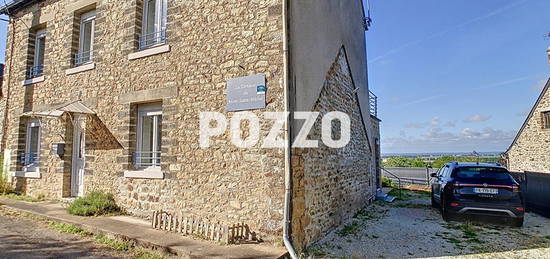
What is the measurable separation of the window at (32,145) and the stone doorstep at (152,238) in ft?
10.6

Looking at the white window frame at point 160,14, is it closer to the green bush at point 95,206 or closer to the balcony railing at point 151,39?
the balcony railing at point 151,39

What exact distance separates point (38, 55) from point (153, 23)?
5399 mm

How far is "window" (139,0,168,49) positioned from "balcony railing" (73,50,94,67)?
218 cm

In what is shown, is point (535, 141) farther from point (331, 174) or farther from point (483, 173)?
point (331, 174)

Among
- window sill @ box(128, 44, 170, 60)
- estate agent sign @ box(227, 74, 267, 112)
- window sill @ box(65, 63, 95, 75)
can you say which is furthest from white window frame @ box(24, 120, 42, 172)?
estate agent sign @ box(227, 74, 267, 112)

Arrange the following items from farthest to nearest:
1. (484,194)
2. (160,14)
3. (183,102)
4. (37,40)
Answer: (37,40) < (160,14) < (484,194) < (183,102)

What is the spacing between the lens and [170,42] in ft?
21.0

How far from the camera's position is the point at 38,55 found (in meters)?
9.84

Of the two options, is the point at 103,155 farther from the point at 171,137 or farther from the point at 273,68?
the point at 273,68

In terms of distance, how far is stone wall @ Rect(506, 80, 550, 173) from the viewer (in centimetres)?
1697

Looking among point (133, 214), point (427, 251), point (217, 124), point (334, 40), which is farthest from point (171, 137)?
point (427, 251)

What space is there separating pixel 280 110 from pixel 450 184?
4.57 metres

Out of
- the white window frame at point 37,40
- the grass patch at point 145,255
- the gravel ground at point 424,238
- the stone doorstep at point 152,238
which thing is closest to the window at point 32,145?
the white window frame at point 37,40

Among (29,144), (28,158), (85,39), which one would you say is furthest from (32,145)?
(85,39)
